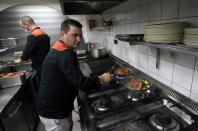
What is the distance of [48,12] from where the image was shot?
10.7 feet

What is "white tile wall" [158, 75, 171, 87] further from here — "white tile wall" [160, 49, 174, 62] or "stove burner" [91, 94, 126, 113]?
"stove burner" [91, 94, 126, 113]

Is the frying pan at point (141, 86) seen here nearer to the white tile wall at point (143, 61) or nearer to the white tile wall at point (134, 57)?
the white tile wall at point (143, 61)

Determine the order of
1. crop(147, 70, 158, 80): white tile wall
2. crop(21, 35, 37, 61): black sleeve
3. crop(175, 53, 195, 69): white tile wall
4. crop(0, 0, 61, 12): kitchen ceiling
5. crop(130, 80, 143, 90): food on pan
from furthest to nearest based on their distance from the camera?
crop(0, 0, 61, 12): kitchen ceiling < crop(21, 35, 37, 61): black sleeve < crop(147, 70, 158, 80): white tile wall < crop(130, 80, 143, 90): food on pan < crop(175, 53, 195, 69): white tile wall

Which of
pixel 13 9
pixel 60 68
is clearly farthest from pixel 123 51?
pixel 13 9

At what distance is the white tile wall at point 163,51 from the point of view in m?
0.84

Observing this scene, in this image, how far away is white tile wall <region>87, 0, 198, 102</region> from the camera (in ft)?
2.75

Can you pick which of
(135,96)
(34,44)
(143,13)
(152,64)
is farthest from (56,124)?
(34,44)

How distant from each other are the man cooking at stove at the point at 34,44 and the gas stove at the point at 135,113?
54.9 inches

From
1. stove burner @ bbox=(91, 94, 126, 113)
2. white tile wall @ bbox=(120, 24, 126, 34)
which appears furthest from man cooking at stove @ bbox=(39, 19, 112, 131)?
white tile wall @ bbox=(120, 24, 126, 34)

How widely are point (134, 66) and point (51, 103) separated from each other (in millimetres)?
935

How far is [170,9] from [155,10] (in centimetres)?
15

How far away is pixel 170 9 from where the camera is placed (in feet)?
3.09

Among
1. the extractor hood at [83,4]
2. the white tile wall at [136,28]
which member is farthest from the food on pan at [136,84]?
the extractor hood at [83,4]

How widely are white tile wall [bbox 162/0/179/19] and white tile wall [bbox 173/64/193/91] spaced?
1.09 ft
